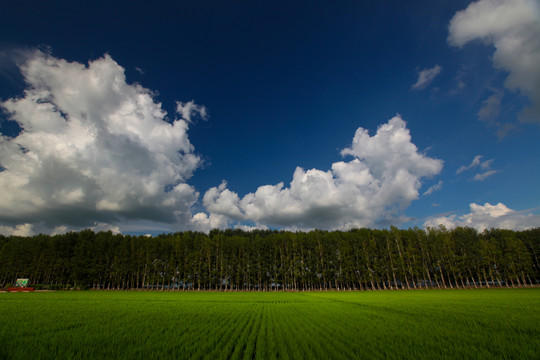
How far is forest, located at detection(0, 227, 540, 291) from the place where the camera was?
72.3m

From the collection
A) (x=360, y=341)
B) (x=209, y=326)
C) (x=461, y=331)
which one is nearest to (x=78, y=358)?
(x=209, y=326)

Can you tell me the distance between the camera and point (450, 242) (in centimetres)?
7419

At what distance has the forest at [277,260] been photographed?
72312mm

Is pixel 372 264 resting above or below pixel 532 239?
below

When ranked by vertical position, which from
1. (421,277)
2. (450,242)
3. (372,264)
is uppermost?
(450,242)

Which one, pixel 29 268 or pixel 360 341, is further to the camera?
pixel 29 268

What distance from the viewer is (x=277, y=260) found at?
81.2 metres

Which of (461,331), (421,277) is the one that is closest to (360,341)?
(461,331)

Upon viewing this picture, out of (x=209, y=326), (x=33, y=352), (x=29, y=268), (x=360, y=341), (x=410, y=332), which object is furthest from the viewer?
(x=29, y=268)

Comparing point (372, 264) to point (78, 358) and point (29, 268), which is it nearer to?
point (78, 358)

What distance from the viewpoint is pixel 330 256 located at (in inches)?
3054

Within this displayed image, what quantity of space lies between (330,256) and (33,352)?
78.3 metres

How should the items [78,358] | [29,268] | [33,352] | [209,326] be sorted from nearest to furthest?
[78,358], [33,352], [209,326], [29,268]

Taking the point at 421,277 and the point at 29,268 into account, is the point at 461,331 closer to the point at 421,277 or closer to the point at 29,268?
the point at 421,277
